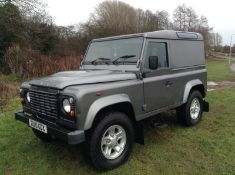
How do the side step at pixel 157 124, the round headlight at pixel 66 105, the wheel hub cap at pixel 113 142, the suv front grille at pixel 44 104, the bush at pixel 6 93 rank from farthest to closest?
the bush at pixel 6 93, the side step at pixel 157 124, the wheel hub cap at pixel 113 142, the suv front grille at pixel 44 104, the round headlight at pixel 66 105

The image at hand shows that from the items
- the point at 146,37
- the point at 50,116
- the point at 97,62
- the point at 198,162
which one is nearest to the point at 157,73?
the point at 146,37

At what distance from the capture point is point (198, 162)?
4102 millimetres

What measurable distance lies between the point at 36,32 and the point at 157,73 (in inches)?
660

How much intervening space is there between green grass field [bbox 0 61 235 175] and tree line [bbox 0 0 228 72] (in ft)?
→ 36.2

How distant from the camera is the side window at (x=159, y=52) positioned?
4.51 metres

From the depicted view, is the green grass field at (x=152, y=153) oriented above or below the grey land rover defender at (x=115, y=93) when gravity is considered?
below

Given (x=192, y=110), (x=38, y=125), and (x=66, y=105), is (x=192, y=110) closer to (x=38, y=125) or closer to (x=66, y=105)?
(x=66, y=105)

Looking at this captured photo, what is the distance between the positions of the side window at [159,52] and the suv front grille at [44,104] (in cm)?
175

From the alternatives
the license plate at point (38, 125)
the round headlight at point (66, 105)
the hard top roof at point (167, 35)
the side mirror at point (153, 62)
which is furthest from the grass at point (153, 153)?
the hard top roof at point (167, 35)

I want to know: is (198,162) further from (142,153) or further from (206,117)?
(206,117)

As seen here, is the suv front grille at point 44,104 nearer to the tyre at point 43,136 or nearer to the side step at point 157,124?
the tyre at point 43,136

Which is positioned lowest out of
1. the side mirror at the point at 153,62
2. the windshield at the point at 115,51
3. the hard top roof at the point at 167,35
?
the side mirror at the point at 153,62

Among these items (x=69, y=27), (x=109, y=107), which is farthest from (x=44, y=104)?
(x=69, y=27)

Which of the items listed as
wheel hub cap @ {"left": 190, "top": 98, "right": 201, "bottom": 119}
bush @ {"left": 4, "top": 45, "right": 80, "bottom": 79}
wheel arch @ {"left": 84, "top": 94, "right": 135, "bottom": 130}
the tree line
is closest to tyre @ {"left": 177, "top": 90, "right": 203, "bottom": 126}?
wheel hub cap @ {"left": 190, "top": 98, "right": 201, "bottom": 119}
